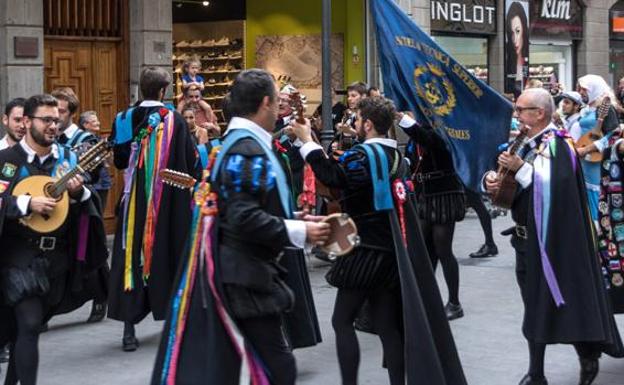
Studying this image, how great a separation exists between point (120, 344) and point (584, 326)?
374 cm

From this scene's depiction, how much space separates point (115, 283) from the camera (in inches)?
362

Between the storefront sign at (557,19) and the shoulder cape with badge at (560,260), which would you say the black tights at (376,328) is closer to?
the shoulder cape with badge at (560,260)

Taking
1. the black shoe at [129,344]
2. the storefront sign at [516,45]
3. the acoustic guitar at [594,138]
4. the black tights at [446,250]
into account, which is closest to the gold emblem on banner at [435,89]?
the black tights at [446,250]

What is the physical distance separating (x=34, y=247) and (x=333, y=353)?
8.99 feet

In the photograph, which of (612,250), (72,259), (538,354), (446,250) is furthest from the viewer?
(446,250)

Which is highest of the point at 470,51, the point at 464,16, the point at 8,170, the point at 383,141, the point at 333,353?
the point at 464,16

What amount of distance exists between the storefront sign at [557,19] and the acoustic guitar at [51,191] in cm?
1942

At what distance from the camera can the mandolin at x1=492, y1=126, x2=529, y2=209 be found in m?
7.49

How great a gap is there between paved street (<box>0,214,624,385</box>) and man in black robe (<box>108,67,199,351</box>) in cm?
41

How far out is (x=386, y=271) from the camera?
6.99 metres

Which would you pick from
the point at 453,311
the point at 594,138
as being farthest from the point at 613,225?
the point at 594,138

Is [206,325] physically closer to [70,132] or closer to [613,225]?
[613,225]

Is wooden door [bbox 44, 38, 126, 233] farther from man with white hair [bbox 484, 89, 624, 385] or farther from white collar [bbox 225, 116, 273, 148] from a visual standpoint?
white collar [bbox 225, 116, 273, 148]

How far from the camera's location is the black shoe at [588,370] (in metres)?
7.68
